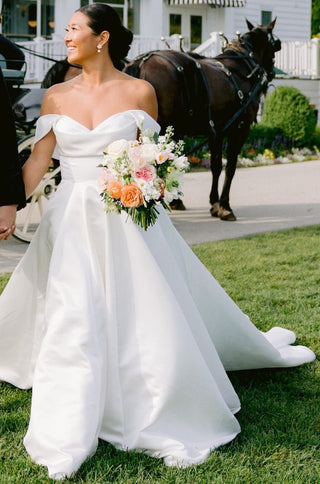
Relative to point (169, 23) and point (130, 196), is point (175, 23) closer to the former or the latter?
point (169, 23)

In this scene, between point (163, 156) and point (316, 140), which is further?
point (316, 140)

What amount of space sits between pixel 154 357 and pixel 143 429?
1.05 ft

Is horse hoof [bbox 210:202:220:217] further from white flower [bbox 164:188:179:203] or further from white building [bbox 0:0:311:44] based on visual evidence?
white building [bbox 0:0:311:44]

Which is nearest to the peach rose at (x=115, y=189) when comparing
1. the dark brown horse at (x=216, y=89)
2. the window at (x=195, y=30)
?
the dark brown horse at (x=216, y=89)

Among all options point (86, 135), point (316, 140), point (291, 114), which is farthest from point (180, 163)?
point (316, 140)

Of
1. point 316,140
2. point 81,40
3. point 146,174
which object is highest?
point 81,40

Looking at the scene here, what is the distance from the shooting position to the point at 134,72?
8.73 metres

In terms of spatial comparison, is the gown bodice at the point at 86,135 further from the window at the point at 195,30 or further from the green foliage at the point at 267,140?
the window at the point at 195,30

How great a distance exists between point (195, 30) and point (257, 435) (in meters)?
25.7

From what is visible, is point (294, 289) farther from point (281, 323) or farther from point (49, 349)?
point (49, 349)

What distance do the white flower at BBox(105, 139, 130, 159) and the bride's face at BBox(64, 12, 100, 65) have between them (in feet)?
1.72

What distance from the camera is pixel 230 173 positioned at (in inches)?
388

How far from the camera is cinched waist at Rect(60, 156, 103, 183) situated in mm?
3832

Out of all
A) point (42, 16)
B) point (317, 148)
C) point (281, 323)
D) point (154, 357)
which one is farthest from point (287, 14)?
point (154, 357)
